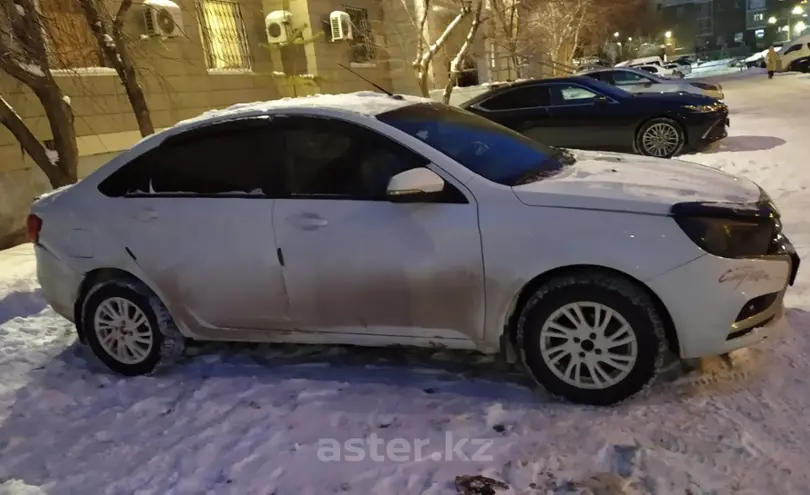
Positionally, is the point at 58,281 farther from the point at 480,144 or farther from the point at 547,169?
the point at 547,169

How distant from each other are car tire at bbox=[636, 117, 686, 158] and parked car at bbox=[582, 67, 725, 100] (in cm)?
144

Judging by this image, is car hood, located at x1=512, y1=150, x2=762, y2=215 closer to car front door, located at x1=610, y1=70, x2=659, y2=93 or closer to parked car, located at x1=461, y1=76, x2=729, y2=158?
parked car, located at x1=461, y1=76, x2=729, y2=158

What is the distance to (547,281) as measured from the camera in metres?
3.55

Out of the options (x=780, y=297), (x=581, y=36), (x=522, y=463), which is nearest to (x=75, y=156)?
(x=522, y=463)

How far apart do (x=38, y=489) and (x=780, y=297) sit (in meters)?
3.81

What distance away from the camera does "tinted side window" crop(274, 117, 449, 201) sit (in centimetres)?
386

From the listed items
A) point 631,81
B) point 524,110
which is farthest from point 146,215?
point 631,81

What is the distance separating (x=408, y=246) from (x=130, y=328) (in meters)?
2.03

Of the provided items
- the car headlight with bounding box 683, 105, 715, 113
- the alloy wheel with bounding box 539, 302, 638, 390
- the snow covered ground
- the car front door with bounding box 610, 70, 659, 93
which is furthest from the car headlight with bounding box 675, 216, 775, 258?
the car front door with bounding box 610, 70, 659, 93

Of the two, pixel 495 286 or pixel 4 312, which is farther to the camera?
pixel 4 312

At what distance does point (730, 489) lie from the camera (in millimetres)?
2877

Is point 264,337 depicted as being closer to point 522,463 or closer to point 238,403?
point 238,403

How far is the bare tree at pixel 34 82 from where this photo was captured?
683 centimetres

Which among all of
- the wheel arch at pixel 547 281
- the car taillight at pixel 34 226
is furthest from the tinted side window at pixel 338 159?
the car taillight at pixel 34 226
